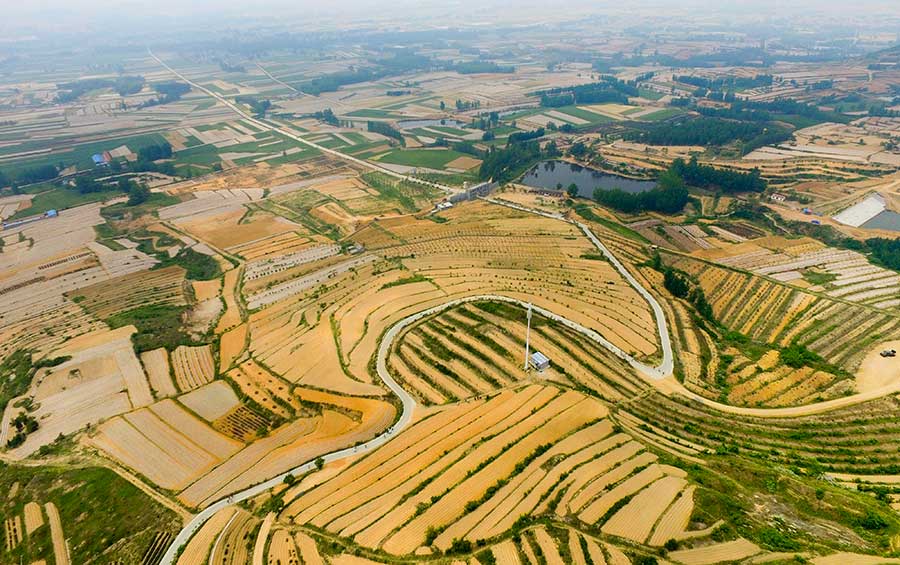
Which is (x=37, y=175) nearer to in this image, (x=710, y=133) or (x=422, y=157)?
(x=422, y=157)

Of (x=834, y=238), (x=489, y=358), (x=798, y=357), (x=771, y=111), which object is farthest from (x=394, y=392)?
(x=771, y=111)

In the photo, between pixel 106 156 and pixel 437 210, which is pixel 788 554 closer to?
pixel 437 210

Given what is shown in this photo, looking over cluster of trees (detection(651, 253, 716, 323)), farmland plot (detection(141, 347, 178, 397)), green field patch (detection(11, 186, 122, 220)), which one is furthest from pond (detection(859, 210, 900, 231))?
green field patch (detection(11, 186, 122, 220))

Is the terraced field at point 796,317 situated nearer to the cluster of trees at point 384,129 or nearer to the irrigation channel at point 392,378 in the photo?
the irrigation channel at point 392,378

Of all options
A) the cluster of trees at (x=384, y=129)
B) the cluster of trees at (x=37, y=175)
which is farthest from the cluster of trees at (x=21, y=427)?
the cluster of trees at (x=384, y=129)

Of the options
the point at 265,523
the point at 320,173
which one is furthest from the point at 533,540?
the point at 320,173

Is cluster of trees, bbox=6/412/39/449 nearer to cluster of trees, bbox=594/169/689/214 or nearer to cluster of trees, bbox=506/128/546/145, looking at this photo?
cluster of trees, bbox=594/169/689/214
